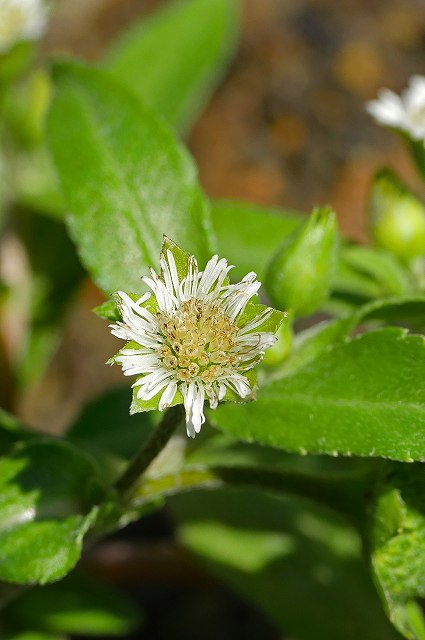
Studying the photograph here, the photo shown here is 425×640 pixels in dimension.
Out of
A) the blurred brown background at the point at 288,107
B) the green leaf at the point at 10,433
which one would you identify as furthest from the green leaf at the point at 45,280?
the green leaf at the point at 10,433

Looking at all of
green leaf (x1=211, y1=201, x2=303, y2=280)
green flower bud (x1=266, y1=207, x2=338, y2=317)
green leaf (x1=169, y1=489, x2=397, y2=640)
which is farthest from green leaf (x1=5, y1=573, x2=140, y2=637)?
green flower bud (x1=266, y1=207, x2=338, y2=317)

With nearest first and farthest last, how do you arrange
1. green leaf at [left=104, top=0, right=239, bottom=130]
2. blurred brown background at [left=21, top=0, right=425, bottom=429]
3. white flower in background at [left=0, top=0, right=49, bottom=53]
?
white flower in background at [left=0, top=0, right=49, bottom=53]
green leaf at [left=104, top=0, right=239, bottom=130]
blurred brown background at [left=21, top=0, right=425, bottom=429]

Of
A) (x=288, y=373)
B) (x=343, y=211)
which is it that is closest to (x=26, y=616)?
(x=288, y=373)

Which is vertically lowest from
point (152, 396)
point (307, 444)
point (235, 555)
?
point (235, 555)

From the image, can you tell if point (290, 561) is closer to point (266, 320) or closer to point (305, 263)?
point (305, 263)

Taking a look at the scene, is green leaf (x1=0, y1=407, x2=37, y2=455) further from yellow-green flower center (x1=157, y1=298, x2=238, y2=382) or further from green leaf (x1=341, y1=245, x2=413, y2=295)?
green leaf (x1=341, y1=245, x2=413, y2=295)

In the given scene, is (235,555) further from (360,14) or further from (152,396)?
(360,14)
